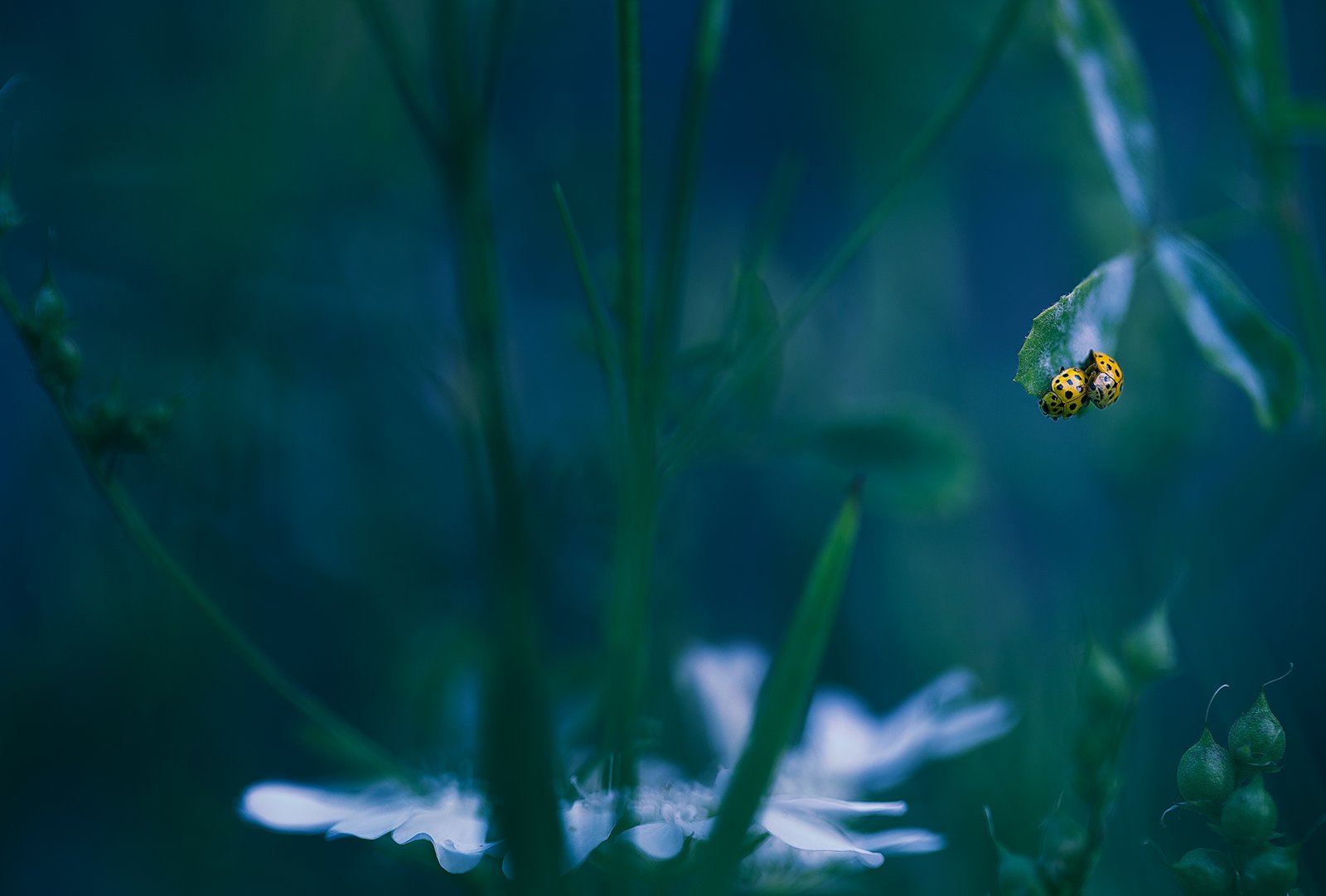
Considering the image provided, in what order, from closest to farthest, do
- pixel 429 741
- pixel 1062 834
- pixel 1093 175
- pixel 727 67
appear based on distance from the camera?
pixel 1062 834 → pixel 429 741 → pixel 1093 175 → pixel 727 67

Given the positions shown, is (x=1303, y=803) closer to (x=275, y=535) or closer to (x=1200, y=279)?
(x=1200, y=279)

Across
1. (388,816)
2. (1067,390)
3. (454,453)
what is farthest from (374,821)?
(454,453)

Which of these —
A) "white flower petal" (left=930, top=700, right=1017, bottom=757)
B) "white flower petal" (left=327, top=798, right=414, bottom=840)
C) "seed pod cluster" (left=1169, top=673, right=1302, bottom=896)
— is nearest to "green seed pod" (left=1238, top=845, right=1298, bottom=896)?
"seed pod cluster" (left=1169, top=673, right=1302, bottom=896)

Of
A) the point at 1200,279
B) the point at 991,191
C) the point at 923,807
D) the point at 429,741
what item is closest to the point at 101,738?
the point at 429,741

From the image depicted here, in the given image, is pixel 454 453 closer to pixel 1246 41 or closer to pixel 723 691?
pixel 723 691

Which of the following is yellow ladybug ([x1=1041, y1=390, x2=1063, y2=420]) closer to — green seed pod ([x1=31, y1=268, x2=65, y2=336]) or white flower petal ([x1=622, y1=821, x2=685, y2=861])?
white flower petal ([x1=622, y1=821, x2=685, y2=861])

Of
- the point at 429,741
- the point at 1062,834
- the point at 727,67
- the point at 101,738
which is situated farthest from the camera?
the point at 727,67
